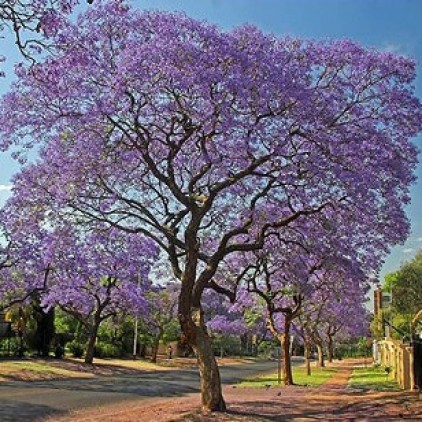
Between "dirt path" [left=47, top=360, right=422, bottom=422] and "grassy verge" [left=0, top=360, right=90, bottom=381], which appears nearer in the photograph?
"dirt path" [left=47, top=360, right=422, bottom=422]

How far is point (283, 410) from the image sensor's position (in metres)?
17.3

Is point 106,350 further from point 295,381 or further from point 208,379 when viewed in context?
point 208,379

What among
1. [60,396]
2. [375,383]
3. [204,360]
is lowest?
[60,396]

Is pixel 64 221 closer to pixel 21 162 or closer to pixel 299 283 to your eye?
pixel 21 162

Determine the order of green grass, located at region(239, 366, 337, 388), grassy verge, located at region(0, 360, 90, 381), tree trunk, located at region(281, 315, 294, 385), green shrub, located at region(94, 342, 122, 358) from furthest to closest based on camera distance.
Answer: green shrub, located at region(94, 342, 122, 358) < green grass, located at region(239, 366, 337, 388) < grassy verge, located at region(0, 360, 90, 381) < tree trunk, located at region(281, 315, 294, 385)

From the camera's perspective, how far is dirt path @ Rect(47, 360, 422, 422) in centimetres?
1523

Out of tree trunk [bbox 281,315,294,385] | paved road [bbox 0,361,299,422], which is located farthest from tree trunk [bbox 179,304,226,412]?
tree trunk [bbox 281,315,294,385]

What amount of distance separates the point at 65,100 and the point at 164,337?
2036 inches

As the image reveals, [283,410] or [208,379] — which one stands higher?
[208,379]

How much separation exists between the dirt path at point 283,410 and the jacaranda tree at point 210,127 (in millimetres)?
1030

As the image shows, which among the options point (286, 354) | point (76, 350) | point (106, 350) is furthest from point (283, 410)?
point (106, 350)

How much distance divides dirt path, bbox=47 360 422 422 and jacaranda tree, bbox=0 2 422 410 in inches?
40.5

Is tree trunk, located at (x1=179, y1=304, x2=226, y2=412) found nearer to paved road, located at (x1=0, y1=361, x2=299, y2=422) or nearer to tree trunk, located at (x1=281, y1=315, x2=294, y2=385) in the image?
paved road, located at (x1=0, y1=361, x2=299, y2=422)

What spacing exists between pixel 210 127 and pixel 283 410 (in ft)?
25.2
